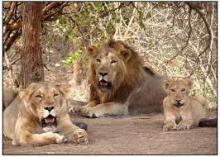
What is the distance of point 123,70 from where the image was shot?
21.8 feet

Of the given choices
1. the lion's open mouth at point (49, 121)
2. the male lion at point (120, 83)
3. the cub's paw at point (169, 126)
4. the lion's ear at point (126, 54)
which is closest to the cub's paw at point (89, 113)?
the male lion at point (120, 83)

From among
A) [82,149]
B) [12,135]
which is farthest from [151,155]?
[12,135]

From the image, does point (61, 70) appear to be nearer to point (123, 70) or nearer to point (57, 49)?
point (57, 49)

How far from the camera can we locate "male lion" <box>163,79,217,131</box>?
5215 millimetres

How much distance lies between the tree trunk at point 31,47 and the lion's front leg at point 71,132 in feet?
3.15

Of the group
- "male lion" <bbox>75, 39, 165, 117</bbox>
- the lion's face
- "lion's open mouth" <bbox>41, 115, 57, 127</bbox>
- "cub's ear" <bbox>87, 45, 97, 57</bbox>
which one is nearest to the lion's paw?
"male lion" <bbox>75, 39, 165, 117</bbox>

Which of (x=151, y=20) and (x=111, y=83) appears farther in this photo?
(x=151, y=20)

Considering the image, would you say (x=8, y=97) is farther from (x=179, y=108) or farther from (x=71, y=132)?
(x=179, y=108)

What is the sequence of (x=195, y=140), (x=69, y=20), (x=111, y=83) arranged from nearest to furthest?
(x=195, y=140), (x=111, y=83), (x=69, y=20)

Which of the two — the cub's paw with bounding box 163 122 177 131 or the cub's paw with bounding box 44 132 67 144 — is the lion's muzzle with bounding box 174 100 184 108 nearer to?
the cub's paw with bounding box 163 122 177 131

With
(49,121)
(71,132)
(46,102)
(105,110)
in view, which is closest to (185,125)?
(71,132)

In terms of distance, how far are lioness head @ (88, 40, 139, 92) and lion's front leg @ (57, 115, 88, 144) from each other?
1580 millimetres

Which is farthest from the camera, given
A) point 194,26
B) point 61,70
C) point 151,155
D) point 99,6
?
point 61,70

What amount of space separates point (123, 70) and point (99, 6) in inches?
31.5
